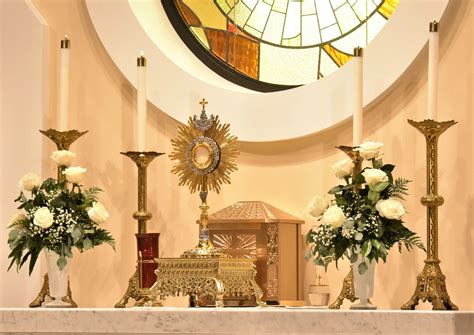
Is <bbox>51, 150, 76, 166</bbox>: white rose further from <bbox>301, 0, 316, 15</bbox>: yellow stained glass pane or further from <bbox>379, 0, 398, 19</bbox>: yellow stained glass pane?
<bbox>379, 0, 398, 19</bbox>: yellow stained glass pane

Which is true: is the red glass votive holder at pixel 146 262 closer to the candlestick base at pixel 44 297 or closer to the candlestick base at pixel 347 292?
the candlestick base at pixel 44 297

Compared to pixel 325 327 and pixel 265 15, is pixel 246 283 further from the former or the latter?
pixel 265 15

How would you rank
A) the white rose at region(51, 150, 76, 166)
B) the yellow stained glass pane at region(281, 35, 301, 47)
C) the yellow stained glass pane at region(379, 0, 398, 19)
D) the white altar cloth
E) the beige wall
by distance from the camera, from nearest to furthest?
the white altar cloth, the white rose at region(51, 150, 76, 166), the beige wall, the yellow stained glass pane at region(379, 0, 398, 19), the yellow stained glass pane at region(281, 35, 301, 47)

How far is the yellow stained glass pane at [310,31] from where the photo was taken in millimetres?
4605

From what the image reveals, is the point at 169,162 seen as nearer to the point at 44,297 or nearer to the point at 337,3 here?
the point at 44,297

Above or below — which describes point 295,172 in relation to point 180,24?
below

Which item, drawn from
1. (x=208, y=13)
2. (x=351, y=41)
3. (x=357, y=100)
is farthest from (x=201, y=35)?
(x=357, y=100)

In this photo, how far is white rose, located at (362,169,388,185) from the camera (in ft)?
11.9

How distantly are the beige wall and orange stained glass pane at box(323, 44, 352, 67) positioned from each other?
0.86 feet

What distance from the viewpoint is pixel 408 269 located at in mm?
4098

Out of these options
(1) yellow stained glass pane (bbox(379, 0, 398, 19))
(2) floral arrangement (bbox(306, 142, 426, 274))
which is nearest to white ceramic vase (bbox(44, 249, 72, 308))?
(2) floral arrangement (bbox(306, 142, 426, 274))

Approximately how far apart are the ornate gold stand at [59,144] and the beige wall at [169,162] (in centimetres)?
22

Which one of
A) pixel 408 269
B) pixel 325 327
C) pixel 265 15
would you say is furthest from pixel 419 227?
pixel 265 15

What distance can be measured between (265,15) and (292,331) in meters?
1.60
